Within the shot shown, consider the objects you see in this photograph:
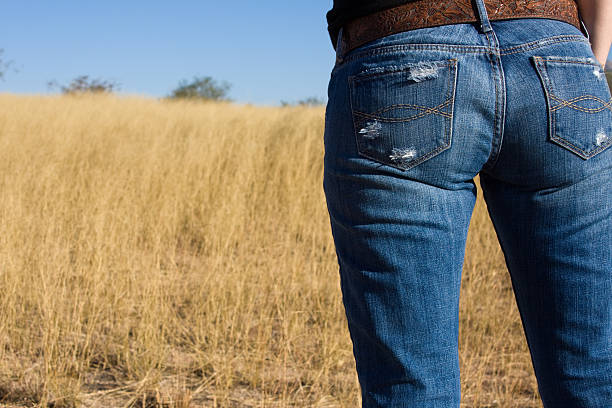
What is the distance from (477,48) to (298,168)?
169 inches

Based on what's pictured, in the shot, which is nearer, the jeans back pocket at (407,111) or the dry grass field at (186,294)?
the jeans back pocket at (407,111)

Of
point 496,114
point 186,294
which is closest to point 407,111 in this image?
point 496,114

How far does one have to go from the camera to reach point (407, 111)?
705 millimetres

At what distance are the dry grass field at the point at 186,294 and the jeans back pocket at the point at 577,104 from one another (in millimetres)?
1422

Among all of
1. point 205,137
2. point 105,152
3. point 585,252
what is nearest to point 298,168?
point 205,137

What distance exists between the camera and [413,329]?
29.1 inches

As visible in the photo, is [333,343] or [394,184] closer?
[394,184]

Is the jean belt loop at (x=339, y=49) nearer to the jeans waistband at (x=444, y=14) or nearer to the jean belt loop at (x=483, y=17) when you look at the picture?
the jeans waistband at (x=444, y=14)

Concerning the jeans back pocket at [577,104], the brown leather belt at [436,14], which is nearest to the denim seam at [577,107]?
the jeans back pocket at [577,104]

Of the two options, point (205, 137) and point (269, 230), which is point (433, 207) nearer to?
point (269, 230)

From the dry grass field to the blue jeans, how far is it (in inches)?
47.5

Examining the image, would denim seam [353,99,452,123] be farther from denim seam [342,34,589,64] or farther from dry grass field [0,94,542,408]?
dry grass field [0,94,542,408]

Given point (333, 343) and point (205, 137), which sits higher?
point (205, 137)

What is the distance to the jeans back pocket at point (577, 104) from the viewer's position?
71cm
